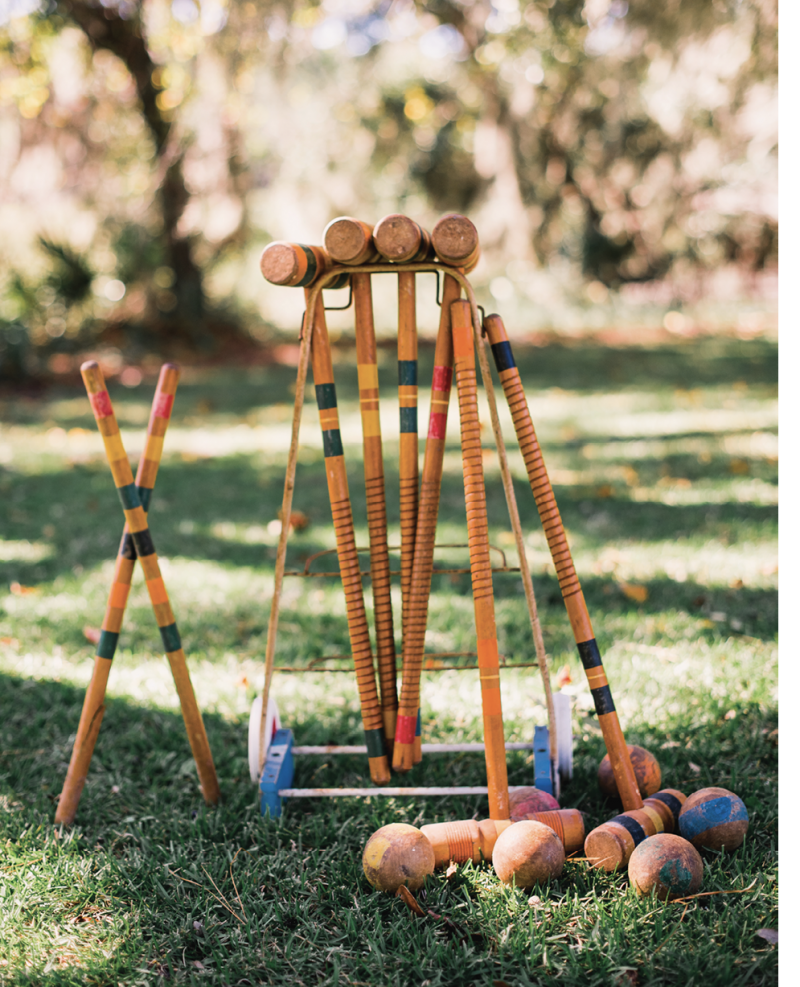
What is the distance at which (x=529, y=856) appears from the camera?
1.92 m

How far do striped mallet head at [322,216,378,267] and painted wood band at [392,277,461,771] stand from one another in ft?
0.80

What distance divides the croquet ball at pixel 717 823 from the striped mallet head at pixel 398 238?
1.60 meters

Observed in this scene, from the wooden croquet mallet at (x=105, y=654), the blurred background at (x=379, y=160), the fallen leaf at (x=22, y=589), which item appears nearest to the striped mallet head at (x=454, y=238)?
the wooden croquet mallet at (x=105, y=654)

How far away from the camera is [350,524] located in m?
2.31

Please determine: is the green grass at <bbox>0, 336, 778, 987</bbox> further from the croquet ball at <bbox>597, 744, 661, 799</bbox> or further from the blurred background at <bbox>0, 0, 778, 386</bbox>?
the blurred background at <bbox>0, 0, 778, 386</bbox>

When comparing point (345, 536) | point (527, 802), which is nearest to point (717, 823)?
point (527, 802)

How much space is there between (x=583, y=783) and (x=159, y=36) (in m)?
12.4

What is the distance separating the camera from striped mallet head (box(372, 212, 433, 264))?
204cm

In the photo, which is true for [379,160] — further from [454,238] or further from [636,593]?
[454,238]

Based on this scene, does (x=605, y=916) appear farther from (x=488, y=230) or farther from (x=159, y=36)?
(x=488, y=230)

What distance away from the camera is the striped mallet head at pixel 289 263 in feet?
6.72

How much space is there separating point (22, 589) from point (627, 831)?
3003mm

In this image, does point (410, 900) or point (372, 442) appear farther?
point (372, 442)

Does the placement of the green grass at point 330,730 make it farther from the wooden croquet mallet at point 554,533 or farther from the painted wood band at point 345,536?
the wooden croquet mallet at point 554,533
